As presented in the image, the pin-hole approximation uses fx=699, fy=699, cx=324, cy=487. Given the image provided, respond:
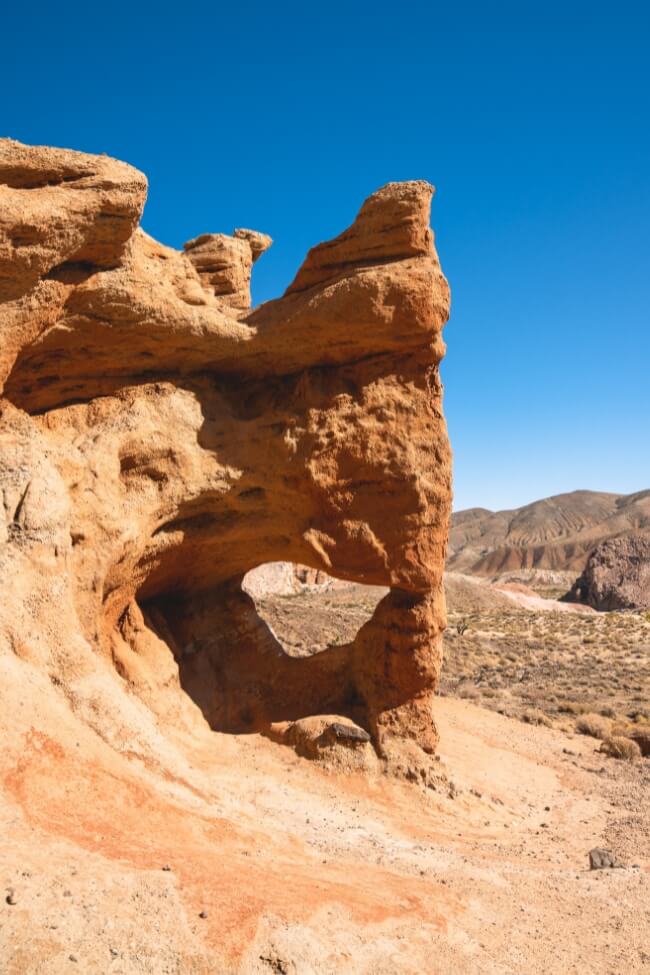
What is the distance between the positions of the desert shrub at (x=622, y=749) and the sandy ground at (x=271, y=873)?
189 inches

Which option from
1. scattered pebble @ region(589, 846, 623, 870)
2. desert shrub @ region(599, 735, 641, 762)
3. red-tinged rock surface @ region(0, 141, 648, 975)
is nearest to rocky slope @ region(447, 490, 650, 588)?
desert shrub @ region(599, 735, 641, 762)

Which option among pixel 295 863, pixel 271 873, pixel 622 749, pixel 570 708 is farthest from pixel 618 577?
pixel 271 873

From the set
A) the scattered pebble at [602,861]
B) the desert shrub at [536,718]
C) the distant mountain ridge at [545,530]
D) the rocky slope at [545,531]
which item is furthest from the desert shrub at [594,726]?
the distant mountain ridge at [545,530]

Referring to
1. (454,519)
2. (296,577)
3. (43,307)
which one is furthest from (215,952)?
(454,519)

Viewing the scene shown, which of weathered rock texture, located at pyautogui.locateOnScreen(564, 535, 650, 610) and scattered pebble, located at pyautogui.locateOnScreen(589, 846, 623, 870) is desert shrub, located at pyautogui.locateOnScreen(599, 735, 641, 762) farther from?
weathered rock texture, located at pyautogui.locateOnScreen(564, 535, 650, 610)

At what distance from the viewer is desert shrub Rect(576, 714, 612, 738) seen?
16.9 m

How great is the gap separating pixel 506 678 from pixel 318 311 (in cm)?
1695

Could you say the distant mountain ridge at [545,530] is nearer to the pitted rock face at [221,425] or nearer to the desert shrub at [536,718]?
the desert shrub at [536,718]

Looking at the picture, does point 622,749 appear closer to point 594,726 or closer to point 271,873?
point 594,726

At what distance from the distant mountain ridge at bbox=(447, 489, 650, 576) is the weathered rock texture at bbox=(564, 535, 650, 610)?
96.6 ft

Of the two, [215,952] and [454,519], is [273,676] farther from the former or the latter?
[454,519]

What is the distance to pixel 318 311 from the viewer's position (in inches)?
417

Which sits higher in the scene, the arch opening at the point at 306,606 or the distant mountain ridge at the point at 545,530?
the distant mountain ridge at the point at 545,530

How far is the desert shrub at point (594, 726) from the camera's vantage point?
16.9m
